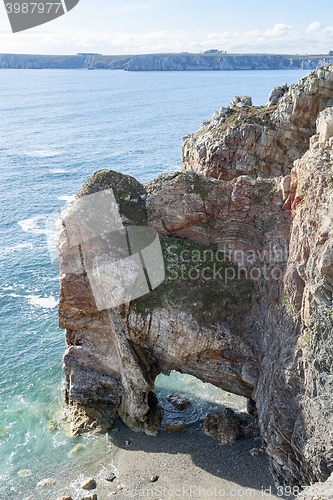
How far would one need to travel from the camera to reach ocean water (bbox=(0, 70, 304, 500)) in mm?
33594

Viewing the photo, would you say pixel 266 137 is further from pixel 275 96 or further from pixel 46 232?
pixel 46 232

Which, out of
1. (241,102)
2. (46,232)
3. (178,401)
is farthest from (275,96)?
(46,232)

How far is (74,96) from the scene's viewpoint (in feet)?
635

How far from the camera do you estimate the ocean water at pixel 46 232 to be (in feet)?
110

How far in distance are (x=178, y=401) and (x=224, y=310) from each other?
36.8 feet

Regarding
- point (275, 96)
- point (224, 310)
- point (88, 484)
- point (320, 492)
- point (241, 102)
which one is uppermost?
point (275, 96)

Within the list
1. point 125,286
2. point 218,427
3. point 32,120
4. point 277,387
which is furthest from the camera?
point 32,120

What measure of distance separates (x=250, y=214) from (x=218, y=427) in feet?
58.2

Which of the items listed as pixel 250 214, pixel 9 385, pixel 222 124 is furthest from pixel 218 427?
pixel 222 124

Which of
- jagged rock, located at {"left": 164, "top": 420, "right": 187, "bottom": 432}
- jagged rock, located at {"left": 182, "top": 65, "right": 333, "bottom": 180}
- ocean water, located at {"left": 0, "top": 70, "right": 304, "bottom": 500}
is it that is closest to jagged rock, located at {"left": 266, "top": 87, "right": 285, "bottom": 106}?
jagged rock, located at {"left": 182, "top": 65, "right": 333, "bottom": 180}

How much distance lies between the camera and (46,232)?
230ft

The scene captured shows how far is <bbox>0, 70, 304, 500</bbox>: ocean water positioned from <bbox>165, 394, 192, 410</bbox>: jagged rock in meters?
0.71

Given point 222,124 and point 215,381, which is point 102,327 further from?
point 222,124

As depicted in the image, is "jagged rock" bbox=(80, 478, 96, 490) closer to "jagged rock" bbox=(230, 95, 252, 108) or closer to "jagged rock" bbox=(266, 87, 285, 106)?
"jagged rock" bbox=(266, 87, 285, 106)
